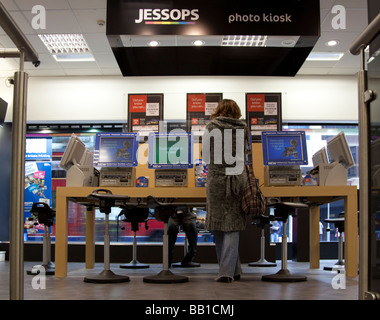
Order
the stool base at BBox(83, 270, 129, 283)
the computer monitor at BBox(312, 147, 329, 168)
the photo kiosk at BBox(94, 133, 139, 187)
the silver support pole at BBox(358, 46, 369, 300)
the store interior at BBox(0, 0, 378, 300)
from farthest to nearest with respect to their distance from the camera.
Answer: the computer monitor at BBox(312, 147, 329, 168) → the photo kiosk at BBox(94, 133, 139, 187) → the store interior at BBox(0, 0, 378, 300) → the stool base at BBox(83, 270, 129, 283) → the silver support pole at BBox(358, 46, 369, 300)

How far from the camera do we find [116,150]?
526cm

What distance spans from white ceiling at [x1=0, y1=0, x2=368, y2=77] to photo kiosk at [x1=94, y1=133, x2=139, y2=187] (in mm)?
1381

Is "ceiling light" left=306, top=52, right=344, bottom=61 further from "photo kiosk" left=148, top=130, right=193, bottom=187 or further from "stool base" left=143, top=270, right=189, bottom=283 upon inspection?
"stool base" left=143, top=270, right=189, bottom=283

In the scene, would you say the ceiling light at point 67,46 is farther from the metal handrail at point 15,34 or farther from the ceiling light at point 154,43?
the metal handrail at point 15,34

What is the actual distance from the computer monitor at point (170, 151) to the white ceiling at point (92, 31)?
1.81m

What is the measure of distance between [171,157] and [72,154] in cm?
110

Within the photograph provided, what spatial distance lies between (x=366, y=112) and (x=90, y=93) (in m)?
6.94

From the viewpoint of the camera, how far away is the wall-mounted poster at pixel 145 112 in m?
6.82

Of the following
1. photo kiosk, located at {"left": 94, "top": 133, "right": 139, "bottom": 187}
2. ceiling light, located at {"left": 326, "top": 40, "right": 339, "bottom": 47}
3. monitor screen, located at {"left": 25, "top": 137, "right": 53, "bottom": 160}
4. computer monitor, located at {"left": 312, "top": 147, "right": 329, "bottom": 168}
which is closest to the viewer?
photo kiosk, located at {"left": 94, "top": 133, "right": 139, "bottom": 187}

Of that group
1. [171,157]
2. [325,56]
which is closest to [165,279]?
[171,157]

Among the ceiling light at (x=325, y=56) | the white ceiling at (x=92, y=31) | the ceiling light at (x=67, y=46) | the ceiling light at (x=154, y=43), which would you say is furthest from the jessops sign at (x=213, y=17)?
the ceiling light at (x=325, y=56)

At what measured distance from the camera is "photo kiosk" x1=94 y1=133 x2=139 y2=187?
5199 mm

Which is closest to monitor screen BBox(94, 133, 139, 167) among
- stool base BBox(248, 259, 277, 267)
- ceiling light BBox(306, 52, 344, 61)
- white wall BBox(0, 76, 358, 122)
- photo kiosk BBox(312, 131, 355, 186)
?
photo kiosk BBox(312, 131, 355, 186)
